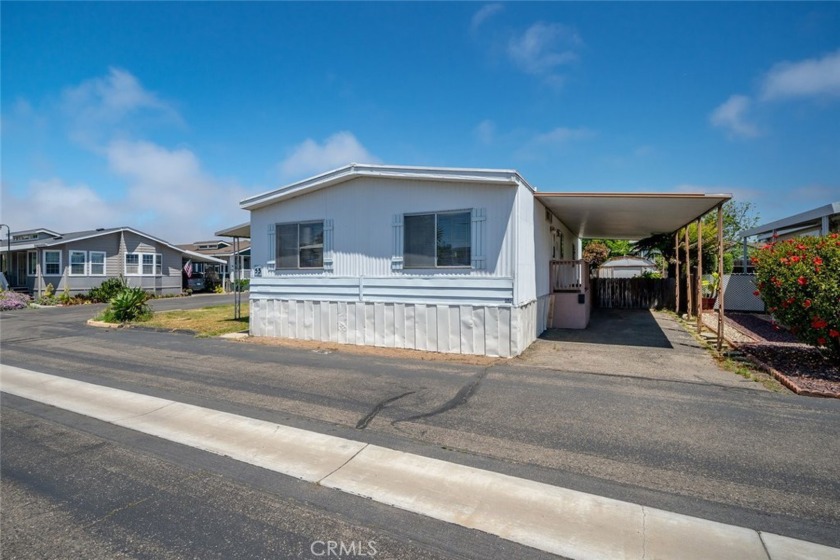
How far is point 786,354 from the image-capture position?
26.9 feet

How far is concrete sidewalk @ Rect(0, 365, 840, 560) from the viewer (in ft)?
9.36

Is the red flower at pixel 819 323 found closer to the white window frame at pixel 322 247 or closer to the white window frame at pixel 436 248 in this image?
the white window frame at pixel 436 248

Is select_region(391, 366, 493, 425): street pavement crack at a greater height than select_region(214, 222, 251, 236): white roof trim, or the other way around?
select_region(214, 222, 251, 236): white roof trim

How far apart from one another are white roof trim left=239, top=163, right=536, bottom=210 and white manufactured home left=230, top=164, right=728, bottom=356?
0.03m

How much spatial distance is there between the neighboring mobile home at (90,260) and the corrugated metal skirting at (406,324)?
19050mm

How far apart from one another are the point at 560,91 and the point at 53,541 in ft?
51.3

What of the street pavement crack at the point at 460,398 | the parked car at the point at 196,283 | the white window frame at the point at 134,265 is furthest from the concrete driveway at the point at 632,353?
the parked car at the point at 196,283

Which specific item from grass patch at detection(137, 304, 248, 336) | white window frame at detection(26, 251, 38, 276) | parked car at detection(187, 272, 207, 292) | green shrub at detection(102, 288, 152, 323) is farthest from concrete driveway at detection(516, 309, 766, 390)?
white window frame at detection(26, 251, 38, 276)

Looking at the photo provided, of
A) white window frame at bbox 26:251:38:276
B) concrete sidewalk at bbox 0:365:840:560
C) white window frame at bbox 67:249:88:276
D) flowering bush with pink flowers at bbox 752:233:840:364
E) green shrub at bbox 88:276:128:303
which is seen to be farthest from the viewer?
white window frame at bbox 26:251:38:276

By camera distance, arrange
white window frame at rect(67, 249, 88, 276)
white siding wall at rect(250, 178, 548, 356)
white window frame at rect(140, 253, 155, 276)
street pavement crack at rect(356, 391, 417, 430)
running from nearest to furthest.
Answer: street pavement crack at rect(356, 391, 417, 430) < white siding wall at rect(250, 178, 548, 356) < white window frame at rect(67, 249, 88, 276) < white window frame at rect(140, 253, 155, 276)

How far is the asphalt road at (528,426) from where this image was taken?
3410 mm

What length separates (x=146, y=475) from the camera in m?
3.87

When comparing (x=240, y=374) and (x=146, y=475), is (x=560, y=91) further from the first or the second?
(x=146, y=475)

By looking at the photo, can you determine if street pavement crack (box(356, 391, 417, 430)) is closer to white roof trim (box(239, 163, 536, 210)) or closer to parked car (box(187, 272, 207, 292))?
white roof trim (box(239, 163, 536, 210))
